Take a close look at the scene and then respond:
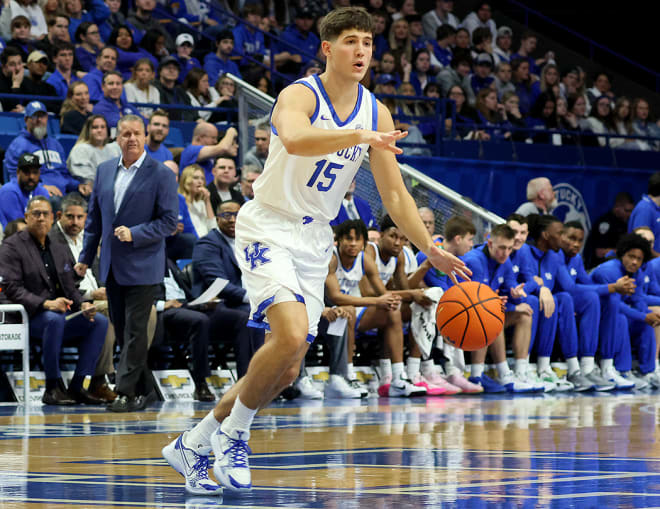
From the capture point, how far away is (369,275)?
1159cm

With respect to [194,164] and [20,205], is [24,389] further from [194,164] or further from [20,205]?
[194,164]

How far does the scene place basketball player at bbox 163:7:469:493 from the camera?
4746mm

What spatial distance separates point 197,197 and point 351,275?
1983 mm

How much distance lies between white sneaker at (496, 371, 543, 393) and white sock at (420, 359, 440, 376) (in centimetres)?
79

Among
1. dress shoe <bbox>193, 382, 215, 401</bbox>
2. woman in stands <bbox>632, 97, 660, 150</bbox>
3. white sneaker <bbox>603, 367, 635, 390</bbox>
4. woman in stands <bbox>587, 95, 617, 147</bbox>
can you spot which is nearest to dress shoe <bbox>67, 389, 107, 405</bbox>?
dress shoe <bbox>193, 382, 215, 401</bbox>

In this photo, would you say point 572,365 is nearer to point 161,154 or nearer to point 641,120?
point 161,154

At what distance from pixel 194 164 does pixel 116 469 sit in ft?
24.0

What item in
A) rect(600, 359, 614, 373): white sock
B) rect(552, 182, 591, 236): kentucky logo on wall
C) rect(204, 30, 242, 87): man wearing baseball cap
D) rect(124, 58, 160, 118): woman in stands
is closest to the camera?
rect(600, 359, 614, 373): white sock

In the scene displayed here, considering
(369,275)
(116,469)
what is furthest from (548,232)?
(116,469)

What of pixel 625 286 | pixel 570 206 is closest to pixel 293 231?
pixel 625 286

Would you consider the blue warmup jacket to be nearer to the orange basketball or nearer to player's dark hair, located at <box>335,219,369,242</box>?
player's dark hair, located at <box>335,219,369,242</box>

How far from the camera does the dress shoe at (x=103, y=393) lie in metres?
10.4

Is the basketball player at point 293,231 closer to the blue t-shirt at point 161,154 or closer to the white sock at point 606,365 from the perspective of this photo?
the blue t-shirt at point 161,154

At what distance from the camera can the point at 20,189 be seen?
11.3 metres
